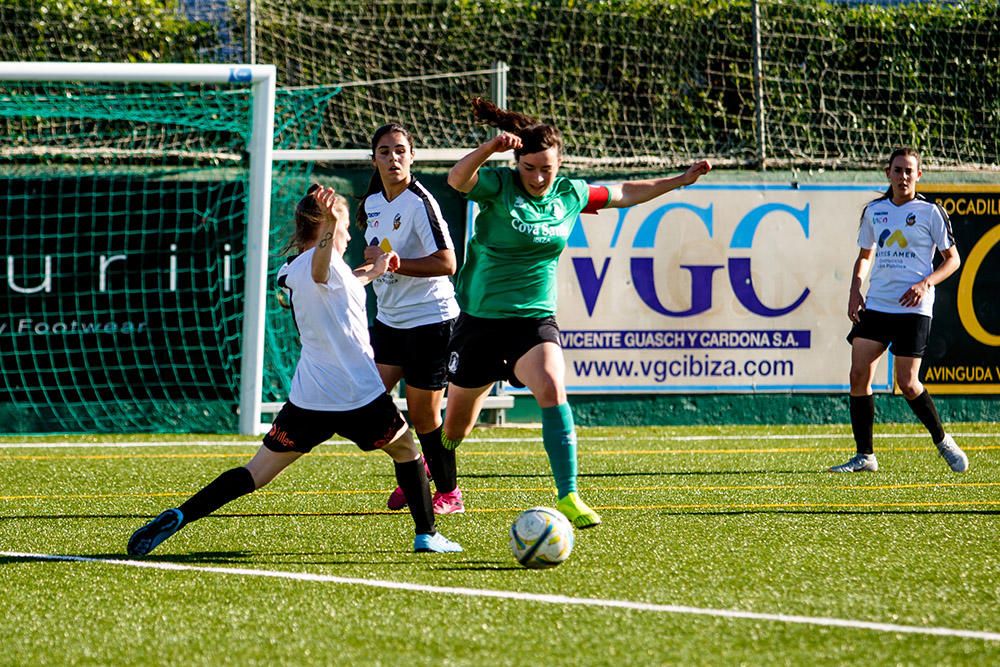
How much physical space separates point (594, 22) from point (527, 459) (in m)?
5.06

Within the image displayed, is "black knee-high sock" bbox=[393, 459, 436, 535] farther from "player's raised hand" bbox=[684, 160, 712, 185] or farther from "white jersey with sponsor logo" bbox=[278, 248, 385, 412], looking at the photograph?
"player's raised hand" bbox=[684, 160, 712, 185]

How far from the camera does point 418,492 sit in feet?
18.1

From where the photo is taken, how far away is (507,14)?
42.5 feet

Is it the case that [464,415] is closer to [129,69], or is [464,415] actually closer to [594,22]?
[129,69]

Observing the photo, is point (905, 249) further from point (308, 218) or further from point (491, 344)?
point (308, 218)

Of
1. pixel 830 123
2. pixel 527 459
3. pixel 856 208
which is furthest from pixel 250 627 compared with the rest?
pixel 830 123

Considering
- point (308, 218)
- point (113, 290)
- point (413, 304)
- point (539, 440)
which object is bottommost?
point (539, 440)

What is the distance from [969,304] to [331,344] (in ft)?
26.5

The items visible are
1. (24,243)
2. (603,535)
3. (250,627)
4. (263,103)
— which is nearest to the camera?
(250,627)

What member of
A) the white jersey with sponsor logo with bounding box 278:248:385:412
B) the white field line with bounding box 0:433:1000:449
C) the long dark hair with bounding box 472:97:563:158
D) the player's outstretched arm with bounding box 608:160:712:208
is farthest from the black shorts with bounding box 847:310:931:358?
the white jersey with sponsor logo with bounding box 278:248:385:412

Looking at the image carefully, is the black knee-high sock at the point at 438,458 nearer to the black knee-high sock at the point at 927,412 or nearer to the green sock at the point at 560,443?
the green sock at the point at 560,443

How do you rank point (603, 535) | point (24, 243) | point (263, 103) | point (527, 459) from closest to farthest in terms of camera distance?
point (603, 535), point (527, 459), point (263, 103), point (24, 243)

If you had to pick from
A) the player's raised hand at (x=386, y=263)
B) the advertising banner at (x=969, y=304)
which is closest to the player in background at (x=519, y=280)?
the player's raised hand at (x=386, y=263)

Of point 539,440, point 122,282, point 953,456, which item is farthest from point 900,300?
point 122,282
